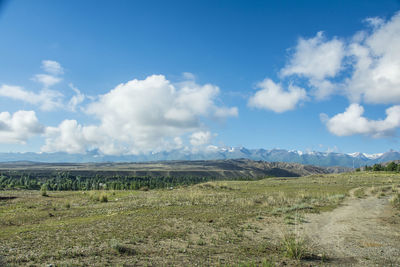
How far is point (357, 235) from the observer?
546 inches

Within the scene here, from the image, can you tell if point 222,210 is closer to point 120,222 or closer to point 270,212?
point 270,212

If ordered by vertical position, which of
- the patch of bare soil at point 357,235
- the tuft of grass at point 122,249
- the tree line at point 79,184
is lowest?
the tree line at point 79,184

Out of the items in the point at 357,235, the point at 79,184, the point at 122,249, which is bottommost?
the point at 79,184

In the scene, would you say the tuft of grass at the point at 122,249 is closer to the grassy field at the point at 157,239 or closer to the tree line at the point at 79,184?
the grassy field at the point at 157,239

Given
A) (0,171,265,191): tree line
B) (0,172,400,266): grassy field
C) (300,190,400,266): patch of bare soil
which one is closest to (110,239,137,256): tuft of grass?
(0,172,400,266): grassy field

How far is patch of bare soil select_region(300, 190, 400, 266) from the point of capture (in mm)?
10508

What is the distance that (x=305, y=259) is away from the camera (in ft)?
34.1

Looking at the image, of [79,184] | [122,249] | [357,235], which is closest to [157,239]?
[122,249]

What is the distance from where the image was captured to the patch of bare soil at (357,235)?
10.5 metres

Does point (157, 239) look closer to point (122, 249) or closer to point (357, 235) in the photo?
point (122, 249)

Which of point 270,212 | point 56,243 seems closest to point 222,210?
point 270,212

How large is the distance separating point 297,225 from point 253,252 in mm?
6380

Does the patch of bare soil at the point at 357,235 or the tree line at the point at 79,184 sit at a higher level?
the patch of bare soil at the point at 357,235

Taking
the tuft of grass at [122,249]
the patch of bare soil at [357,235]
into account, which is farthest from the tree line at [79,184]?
the patch of bare soil at [357,235]
